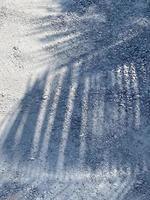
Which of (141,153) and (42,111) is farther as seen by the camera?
(42,111)

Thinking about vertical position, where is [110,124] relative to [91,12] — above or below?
below

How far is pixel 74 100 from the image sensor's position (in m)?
7.30

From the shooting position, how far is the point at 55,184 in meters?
6.13

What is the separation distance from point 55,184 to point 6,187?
0.74 m

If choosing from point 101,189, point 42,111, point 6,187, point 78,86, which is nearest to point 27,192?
point 6,187

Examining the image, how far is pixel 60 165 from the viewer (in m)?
6.36

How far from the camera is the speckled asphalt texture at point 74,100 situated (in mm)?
6196

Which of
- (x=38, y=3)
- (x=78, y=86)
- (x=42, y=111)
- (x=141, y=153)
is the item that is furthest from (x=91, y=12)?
(x=141, y=153)

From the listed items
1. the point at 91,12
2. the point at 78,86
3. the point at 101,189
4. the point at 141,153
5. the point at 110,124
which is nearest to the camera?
the point at 101,189

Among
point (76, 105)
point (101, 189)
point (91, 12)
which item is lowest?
point (101, 189)

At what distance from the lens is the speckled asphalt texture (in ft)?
20.3

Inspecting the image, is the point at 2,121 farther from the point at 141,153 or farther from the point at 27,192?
the point at 141,153

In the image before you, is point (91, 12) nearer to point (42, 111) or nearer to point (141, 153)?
point (42, 111)

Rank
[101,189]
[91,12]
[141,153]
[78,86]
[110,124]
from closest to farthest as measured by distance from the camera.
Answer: [101,189]
[141,153]
[110,124]
[78,86]
[91,12]
